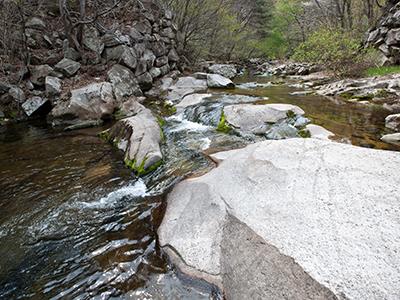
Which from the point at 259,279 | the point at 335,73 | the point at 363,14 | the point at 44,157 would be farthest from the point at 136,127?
the point at 363,14

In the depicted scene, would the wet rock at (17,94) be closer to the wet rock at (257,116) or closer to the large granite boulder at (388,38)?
the wet rock at (257,116)

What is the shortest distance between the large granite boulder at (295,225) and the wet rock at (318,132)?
245 centimetres

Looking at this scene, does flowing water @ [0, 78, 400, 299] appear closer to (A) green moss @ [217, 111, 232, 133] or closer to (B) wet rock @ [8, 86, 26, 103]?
(A) green moss @ [217, 111, 232, 133]

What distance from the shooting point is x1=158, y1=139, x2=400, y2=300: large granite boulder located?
1982mm

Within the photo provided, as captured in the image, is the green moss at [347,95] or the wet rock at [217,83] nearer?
the green moss at [347,95]

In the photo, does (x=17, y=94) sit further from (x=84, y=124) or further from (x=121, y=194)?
(x=121, y=194)

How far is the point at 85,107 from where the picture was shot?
911 centimetres

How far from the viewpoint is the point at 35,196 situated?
180 inches

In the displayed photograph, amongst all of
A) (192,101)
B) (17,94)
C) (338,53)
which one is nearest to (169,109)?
(192,101)

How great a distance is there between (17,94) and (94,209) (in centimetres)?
829

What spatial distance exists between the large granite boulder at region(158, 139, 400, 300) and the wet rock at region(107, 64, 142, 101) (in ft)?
27.7

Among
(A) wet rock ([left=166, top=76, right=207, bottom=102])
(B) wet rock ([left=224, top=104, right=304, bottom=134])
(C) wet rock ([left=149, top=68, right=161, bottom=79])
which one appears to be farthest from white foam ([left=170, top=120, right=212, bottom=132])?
(C) wet rock ([left=149, top=68, right=161, bottom=79])

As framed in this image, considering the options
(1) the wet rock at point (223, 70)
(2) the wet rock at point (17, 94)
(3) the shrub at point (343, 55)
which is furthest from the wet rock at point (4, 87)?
(3) the shrub at point (343, 55)

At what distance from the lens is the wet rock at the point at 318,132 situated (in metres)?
5.93
